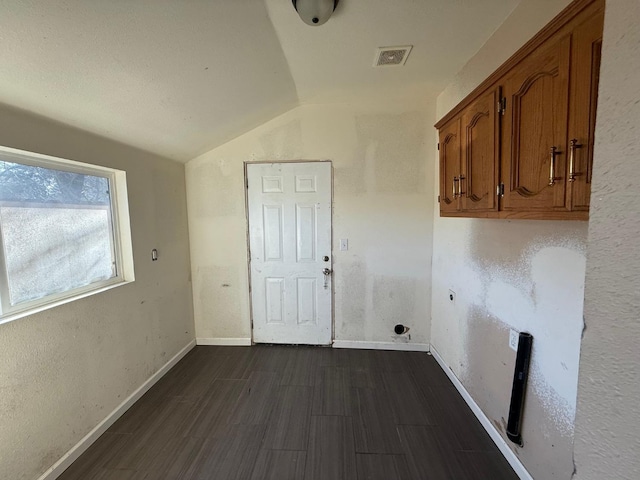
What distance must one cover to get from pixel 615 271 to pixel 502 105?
3.77 feet

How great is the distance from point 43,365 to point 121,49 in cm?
172

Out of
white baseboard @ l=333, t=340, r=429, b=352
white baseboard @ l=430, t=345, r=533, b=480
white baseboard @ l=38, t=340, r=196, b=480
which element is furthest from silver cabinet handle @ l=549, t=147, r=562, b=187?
white baseboard @ l=38, t=340, r=196, b=480

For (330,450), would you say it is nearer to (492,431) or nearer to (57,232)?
(492,431)

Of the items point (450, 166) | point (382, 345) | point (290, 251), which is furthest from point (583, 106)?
point (382, 345)

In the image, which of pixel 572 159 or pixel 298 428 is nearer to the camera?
pixel 572 159

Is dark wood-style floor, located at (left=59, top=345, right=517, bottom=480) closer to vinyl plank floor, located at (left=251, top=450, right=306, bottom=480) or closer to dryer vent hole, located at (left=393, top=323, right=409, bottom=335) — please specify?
vinyl plank floor, located at (left=251, top=450, right=306, bottom=480)

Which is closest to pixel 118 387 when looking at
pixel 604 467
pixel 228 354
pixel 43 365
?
pixel 43 365

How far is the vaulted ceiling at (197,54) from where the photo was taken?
1.15 metres

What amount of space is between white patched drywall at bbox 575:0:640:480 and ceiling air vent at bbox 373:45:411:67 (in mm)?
1635

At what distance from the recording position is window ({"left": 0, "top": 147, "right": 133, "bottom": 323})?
1483 millimetres

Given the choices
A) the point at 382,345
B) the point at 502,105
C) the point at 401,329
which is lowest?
the point at 382,345

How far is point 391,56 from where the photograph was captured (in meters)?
1.93

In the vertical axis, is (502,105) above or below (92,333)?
above

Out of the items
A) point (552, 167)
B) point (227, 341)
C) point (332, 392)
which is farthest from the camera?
point (227, 341)
